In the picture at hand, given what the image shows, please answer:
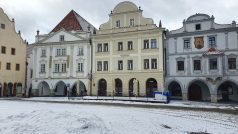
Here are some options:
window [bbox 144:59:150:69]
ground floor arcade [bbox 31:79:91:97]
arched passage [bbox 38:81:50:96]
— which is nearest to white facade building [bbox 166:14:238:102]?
window [bbox 144:59:150:69]

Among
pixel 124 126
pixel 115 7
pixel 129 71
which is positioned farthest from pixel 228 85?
pixel 124 126

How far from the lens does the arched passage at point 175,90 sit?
35997 millimetres

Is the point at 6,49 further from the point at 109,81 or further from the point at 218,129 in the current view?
the point at 218,129

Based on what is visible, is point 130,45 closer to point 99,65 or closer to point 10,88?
point 99,65

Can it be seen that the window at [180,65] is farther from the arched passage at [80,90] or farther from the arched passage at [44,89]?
the arched passage at [44,89]

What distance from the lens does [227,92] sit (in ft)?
110

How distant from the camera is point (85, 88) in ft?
136

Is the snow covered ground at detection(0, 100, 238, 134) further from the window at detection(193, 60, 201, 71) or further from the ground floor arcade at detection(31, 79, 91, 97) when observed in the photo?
the ground floor arcade at detection(31, 79, 91, 97)

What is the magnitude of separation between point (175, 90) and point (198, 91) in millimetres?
3293

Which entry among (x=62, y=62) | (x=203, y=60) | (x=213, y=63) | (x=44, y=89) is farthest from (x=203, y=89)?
(x=44, y=89)

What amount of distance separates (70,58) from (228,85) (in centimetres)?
2489

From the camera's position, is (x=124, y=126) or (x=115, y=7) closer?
(x=124, y=126)

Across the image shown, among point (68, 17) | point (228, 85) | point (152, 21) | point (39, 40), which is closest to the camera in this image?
point (228, 85)

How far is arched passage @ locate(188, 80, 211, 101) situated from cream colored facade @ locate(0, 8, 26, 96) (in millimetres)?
28155
